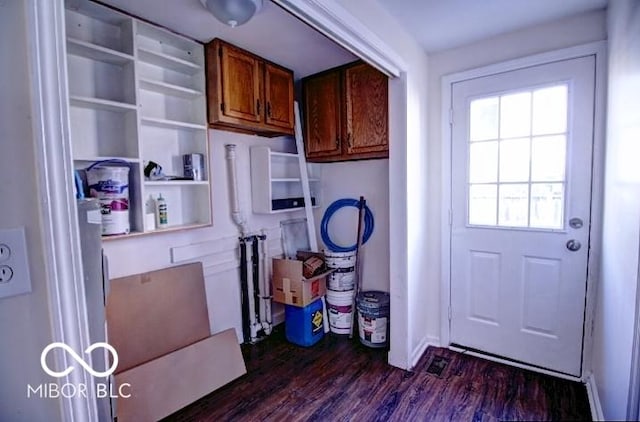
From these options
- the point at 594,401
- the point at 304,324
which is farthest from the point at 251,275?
the point at 594,401

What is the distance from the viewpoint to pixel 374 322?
238 centimetres

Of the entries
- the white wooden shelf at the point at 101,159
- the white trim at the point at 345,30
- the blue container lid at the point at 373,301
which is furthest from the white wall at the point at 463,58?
the white wooden shelf at the point at 101,159

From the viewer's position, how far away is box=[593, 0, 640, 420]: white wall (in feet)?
1.17

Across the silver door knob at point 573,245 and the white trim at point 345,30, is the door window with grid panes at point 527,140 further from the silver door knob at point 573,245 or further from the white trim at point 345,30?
the silver door knob at point 573,245

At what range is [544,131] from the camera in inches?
29.0

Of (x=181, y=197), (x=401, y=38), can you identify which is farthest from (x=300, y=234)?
(x=401, y=38)

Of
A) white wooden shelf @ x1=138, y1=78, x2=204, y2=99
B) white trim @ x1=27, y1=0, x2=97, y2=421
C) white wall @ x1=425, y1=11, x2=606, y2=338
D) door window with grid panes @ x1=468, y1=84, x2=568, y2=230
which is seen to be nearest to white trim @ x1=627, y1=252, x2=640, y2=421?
door window with grid panes @ x1=468, y1=84, x2=568, y2=230

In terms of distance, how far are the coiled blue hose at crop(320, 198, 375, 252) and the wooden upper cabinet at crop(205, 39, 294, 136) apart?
82 cm

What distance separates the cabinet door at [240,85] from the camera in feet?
6.73

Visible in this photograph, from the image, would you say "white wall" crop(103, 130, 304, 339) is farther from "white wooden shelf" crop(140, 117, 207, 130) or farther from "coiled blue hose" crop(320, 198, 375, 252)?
"coiled blue hose" crop(320, 198, 375, 252)

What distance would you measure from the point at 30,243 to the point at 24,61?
357 millimetres

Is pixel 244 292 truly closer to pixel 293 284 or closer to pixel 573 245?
pixel 293 284

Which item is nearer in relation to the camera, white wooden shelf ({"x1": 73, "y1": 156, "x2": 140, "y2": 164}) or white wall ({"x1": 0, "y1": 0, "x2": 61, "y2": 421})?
white wall ({"x1": 0, "y1": 0, "x2": 61, "y2": 421})

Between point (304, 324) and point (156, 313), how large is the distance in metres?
1.11
